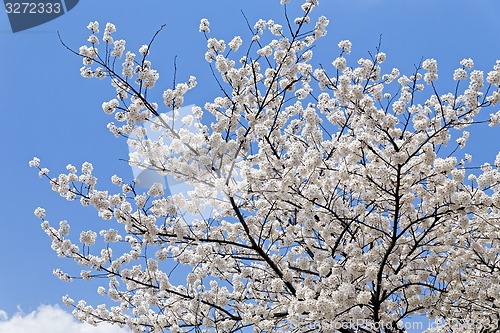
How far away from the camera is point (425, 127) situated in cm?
629

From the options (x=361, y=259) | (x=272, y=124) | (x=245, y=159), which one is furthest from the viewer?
(x=272, y=124)

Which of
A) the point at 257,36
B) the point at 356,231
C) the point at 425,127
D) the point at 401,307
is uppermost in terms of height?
the point at 257,36

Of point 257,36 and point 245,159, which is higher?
point 257,36

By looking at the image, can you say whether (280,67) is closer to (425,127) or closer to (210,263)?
(425,127)

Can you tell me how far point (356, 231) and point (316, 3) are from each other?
3.09 m

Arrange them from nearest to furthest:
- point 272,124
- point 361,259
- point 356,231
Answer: point 361,259, point 356,231, point 272,124

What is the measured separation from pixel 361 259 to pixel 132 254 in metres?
3.14

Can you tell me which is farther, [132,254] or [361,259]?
[132,254]

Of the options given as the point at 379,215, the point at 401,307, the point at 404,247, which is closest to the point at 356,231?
the point at 379,215

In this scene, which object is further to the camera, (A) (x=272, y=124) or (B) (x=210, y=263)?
(A) (x=272, y=124)

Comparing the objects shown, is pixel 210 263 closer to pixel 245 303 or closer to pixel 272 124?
pixel 245 303

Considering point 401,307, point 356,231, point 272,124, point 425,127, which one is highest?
point 272,124

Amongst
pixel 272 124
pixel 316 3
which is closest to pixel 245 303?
pixel 272 124

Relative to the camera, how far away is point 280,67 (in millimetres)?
7211
